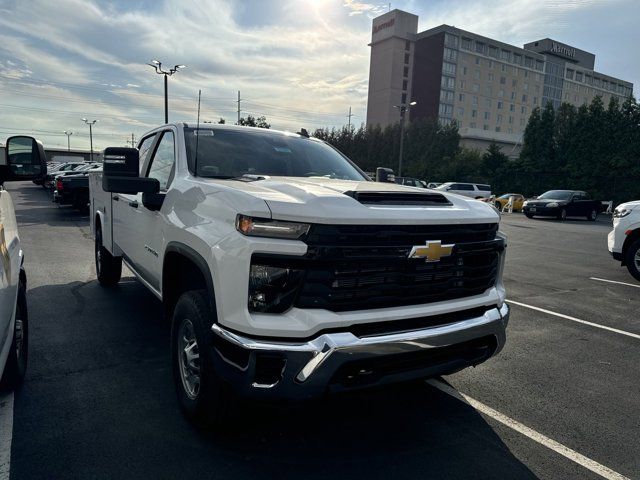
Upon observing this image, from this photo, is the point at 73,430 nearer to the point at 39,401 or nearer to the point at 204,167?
the point at 39,401

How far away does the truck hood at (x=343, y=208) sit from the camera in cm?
245

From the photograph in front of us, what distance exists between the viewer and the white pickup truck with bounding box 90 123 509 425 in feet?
7.85

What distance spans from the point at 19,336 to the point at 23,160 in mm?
1275

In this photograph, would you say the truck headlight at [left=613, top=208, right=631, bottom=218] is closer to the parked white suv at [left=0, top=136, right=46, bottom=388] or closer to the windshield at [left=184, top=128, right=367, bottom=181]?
the windshield at [left=184, top=128, right=367, bottom=181]

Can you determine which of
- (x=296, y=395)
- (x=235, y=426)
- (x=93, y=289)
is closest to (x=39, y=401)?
(x=235, y=426)

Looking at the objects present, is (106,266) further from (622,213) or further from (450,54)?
(450,54)

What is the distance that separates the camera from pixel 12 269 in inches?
119

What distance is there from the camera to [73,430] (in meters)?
3.00

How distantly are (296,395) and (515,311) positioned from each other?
181 inches

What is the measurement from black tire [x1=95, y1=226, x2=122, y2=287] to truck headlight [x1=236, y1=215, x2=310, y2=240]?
4.53 meters

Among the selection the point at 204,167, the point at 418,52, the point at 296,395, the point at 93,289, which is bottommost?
the point at 93,289

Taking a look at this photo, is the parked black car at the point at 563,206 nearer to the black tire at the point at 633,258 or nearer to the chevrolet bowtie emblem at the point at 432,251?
the black tire at the point at 633,258

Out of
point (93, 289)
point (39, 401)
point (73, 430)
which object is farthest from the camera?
point (93, 289)

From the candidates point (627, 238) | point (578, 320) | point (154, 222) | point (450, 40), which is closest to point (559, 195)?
point (627, 238)
